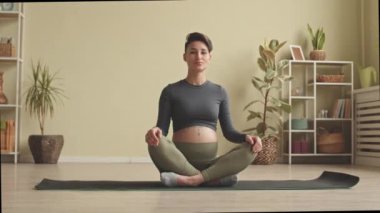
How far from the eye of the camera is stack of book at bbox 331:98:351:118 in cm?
520

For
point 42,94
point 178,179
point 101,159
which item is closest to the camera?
point 178,179

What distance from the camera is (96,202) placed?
1.74 meters

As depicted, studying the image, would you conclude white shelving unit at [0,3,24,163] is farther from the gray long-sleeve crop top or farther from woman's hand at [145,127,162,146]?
woman's hand at [145,127,162,146]

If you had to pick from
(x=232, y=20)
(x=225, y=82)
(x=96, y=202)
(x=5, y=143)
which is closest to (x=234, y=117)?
(x=225, y=82)

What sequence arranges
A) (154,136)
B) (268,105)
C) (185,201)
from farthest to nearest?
(268,105) < (154,136) < (185,201)

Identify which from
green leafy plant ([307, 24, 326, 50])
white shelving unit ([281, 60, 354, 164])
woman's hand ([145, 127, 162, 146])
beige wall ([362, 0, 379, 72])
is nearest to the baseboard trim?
white shelving unit ([281, 60, 354, 164])

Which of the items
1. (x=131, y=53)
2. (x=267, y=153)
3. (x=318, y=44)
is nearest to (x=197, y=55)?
(x=267, y=153)

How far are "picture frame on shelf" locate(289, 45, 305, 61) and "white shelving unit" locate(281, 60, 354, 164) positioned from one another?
0.06 metres

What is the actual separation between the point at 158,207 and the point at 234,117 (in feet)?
12.3

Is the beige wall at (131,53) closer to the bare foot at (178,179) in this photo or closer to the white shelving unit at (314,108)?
the white shelving unit at (314,108)

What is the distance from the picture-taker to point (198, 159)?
2291mm

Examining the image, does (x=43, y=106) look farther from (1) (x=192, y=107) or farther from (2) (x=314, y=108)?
(1) (x=192, y=107)

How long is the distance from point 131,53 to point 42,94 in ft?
3.41

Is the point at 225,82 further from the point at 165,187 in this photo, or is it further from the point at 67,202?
the point at 67,202
